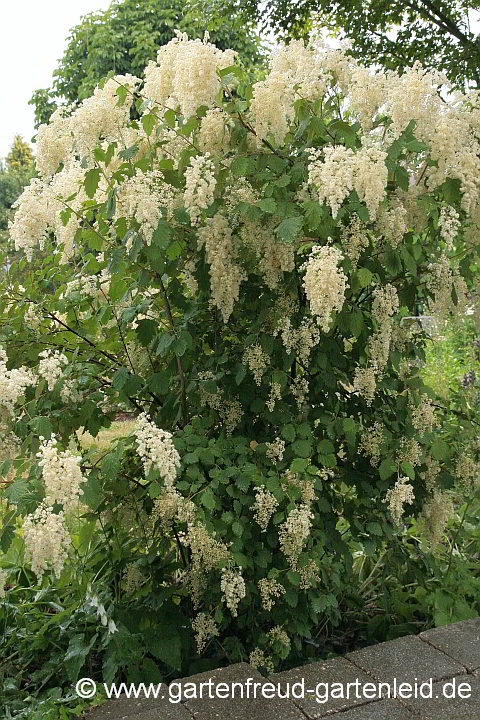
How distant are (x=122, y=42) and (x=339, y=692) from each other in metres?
15.2

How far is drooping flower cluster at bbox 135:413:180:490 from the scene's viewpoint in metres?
2.05

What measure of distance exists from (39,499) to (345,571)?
121 centimetres

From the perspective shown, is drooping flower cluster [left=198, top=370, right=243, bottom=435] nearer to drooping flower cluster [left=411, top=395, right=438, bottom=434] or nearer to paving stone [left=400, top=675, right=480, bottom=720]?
drooping flower cluster [left=411, top=395, right=438, bottom=434]

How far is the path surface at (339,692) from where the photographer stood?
2.07m

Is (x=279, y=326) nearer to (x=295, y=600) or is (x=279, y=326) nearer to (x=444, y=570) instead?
(x=295, y=600)

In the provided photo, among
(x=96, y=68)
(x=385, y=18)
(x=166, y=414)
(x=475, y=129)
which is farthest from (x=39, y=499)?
(x=96, y=68)

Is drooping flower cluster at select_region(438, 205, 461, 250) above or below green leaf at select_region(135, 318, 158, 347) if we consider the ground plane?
above

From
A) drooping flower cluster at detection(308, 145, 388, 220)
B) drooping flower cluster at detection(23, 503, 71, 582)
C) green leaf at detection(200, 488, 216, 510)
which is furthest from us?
green leaf at detection(200, 488, 216, 510)

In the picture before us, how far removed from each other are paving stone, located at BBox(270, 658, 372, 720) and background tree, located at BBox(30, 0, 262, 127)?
13736 mm

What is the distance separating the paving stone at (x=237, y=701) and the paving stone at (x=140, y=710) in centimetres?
4

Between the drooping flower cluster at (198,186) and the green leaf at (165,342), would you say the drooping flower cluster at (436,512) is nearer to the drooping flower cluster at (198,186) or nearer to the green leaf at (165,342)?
the green leaf at (165,342)

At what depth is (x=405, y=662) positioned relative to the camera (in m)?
2.32

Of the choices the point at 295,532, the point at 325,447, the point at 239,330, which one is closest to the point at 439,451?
the point at 325,447

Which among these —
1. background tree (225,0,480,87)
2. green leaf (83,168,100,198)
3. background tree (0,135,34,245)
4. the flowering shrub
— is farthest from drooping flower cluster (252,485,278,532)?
background tree (0,135,34,245)
